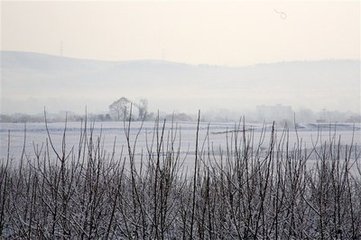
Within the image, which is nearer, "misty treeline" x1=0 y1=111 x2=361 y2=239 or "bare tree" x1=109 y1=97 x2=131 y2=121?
"misty treeline" x1=0 y1=111 x2=361 y2=239

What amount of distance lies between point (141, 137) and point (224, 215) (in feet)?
116

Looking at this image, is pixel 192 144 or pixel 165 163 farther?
pixel 192 144

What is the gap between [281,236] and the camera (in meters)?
6.51

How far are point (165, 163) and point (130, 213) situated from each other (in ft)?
7.87

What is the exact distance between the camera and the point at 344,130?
48.4 m

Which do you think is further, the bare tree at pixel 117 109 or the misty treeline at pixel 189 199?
the bare tree at pixel 117 109

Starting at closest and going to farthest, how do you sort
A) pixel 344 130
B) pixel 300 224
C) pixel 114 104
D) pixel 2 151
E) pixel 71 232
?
pixel 71 232 → pixel 300 224 → pixel 2 151 → pixel 344 130 → pixel 114 104

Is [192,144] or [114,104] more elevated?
[114,104]

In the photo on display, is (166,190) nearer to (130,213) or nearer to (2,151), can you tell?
(130,213)

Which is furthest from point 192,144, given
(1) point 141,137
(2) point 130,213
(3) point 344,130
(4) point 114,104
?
(2) point 130,213

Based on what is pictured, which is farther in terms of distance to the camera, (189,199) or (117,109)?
(117,109)

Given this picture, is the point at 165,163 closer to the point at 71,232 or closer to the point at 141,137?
the point at 71,232

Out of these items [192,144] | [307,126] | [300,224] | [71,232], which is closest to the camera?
[71,232]

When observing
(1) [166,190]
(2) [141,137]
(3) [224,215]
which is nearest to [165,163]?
(1) [166,190]
